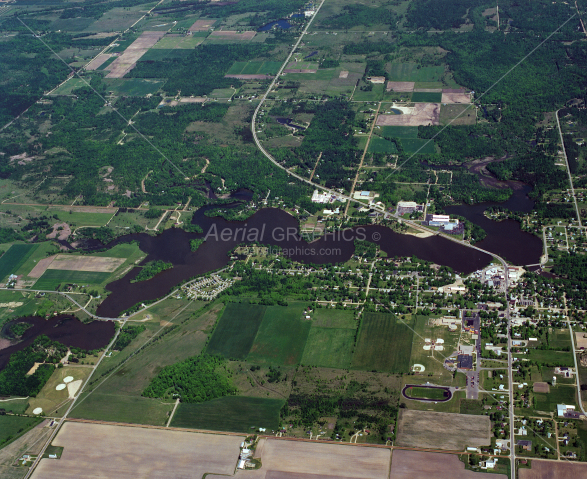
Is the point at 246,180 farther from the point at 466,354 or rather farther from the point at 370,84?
the point at 466,354

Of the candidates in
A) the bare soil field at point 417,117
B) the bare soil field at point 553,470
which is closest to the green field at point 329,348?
the bare soil field at point 553,470

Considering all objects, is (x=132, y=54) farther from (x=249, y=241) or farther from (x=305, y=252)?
(x=305, y=252)

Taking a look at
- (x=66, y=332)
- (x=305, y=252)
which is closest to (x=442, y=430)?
(x=305, y=252)

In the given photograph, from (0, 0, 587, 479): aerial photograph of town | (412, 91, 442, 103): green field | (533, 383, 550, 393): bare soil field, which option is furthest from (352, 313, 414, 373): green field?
(412, 91, 442, 103): green field

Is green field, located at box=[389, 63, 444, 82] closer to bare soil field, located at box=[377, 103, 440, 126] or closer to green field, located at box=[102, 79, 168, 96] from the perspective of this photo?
bare soil field, located at box=[377, 103, 440, 126]

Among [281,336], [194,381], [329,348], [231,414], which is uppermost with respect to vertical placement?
[194,381]
